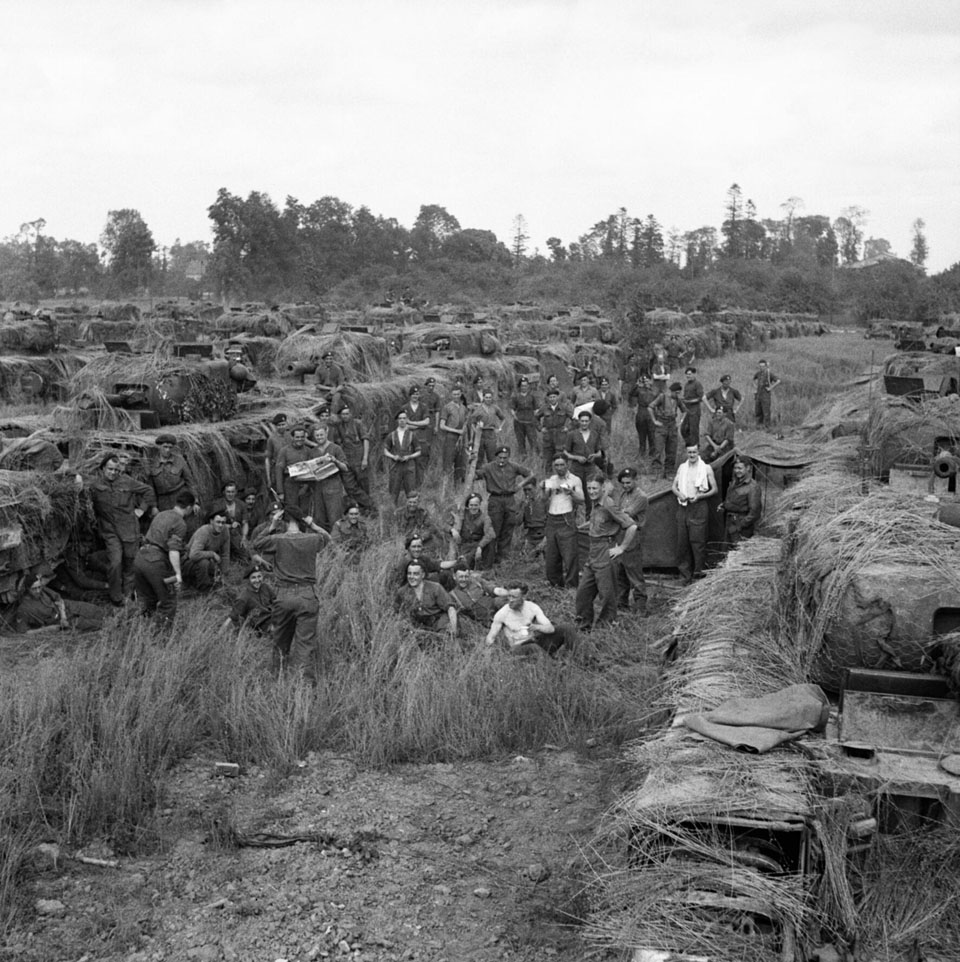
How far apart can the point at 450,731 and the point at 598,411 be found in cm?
786

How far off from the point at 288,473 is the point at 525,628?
4.18 meters

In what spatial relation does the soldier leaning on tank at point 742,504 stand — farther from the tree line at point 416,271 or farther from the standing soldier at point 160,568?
the tree line at point 416,271

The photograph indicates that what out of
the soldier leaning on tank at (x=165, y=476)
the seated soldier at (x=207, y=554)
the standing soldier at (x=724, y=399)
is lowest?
the seated soldier at (x=207, y=554)

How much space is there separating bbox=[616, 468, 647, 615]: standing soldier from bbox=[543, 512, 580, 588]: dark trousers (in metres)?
0.82

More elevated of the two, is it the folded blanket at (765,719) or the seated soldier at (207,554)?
the folded blanket at (765,719)

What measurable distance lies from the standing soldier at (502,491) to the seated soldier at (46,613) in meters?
4.46

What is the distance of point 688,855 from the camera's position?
202 inches

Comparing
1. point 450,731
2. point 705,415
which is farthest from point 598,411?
point 450,731

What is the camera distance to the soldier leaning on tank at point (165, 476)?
1188cm

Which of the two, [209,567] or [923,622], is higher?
[923,622]

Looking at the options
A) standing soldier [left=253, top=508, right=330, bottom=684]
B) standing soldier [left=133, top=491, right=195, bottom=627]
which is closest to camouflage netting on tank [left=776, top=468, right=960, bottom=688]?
standing soldier [left=253, top=508, right=330, bottom=684]

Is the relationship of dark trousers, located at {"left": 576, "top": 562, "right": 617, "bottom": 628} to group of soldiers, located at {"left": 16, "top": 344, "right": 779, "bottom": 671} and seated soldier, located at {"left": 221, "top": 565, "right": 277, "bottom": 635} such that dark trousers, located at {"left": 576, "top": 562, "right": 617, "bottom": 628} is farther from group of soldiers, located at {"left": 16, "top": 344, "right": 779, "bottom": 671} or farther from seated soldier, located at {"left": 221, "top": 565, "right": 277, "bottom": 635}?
seated soldier, located at {"left": 221, "top": 565, "right": 277, "bottom": 635}

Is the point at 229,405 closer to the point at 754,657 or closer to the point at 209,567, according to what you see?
the point at 209,567

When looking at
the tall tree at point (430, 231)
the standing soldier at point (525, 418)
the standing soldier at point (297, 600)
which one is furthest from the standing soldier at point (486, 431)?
the tall tree at point (430, 231)
